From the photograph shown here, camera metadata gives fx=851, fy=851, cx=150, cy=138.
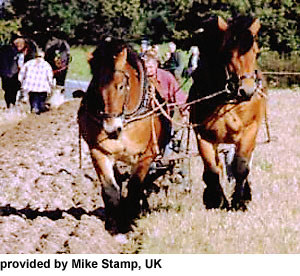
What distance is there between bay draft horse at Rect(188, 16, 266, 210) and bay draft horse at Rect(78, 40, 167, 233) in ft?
1.71

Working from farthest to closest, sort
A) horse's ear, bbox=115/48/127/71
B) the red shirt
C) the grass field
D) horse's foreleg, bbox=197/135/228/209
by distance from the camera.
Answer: the red shirt < horse's foreleg, bbox=197/135/228/209 < horse's ear, bbox=115/48/127/71 < the grass field

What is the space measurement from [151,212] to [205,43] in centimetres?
194

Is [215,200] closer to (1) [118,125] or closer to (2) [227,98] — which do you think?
(2) [227,98]

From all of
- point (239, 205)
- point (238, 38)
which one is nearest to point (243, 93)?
point (238, 38)

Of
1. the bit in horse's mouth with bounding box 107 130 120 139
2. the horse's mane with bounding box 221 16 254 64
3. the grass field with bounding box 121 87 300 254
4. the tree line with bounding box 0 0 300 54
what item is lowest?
the grass field with bounding box 121 87 300 254

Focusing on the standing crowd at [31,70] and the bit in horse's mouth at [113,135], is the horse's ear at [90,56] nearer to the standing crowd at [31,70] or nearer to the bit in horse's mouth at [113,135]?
the bit in horse's mouth at [113,135]

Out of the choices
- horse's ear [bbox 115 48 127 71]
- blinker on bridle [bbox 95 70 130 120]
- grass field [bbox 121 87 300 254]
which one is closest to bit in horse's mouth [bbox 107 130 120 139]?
blinker on bridle [bbox 95 70 130 120]

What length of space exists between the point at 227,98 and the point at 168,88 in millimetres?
1312

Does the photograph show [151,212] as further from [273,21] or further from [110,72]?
[273,21]

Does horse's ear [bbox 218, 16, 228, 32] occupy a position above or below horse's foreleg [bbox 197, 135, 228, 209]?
above

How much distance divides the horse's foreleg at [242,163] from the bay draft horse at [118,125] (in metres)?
0.80

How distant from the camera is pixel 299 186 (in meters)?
10.1

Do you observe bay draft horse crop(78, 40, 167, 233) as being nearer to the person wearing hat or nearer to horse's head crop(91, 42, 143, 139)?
horse's head crop(91, 42, 143, 139)

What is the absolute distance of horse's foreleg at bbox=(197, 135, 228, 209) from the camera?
8.70 m
